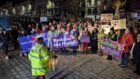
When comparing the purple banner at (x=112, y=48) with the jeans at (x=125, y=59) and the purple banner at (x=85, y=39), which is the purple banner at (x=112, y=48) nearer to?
the jeans at (x=125, y=59)

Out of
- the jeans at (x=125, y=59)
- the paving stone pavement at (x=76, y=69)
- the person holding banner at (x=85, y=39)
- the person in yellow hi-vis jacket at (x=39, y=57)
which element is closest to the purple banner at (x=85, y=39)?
the person holding banner at (x=85, y=39)

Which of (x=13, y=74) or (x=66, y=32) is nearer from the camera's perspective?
(x=13, y=74)

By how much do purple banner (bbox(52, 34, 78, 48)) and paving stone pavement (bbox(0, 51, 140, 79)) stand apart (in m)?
1.25

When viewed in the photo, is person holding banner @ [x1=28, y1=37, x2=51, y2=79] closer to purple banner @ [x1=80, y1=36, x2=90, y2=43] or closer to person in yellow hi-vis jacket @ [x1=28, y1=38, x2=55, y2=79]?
person in yellow hi-vis jacket @ [x1=28, y1=38, x2=55, y2=79]

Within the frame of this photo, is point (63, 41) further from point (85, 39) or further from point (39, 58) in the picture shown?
point (39, 58)

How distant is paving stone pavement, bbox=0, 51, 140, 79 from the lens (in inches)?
454

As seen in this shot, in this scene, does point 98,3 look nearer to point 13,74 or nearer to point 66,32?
point 66,32

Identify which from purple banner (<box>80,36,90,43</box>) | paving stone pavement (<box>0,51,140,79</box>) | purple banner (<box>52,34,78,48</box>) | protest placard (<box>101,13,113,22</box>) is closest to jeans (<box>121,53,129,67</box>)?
paving stone pavement (<box>0,51,140,79</box>)

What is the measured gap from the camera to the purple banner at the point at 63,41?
17.4m

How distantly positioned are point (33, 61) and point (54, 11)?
5724 cm

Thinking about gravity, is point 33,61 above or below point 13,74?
above

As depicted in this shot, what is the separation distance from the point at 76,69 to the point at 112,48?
253cm

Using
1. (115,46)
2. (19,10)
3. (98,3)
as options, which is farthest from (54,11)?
(115,46)

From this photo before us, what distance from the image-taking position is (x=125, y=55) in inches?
500
